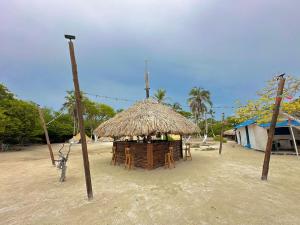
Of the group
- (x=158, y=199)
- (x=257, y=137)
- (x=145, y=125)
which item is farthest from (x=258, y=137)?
(x=158, y=199)

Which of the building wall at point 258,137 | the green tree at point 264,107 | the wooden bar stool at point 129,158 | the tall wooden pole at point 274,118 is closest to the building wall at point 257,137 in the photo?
the building wall at point 258,137

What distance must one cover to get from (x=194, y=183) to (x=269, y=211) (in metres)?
2.68

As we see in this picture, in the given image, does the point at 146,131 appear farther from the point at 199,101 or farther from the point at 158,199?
the point at 199,101

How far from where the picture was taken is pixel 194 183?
260 inches

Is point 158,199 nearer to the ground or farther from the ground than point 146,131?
nearer to the ground

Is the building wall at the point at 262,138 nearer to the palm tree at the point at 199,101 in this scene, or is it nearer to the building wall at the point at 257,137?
the building wall at the point at 257,137

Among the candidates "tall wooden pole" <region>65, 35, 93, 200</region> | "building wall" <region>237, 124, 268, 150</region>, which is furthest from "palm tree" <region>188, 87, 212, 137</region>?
"tall wooden pole" <region>65, 35, 93, 200</region>

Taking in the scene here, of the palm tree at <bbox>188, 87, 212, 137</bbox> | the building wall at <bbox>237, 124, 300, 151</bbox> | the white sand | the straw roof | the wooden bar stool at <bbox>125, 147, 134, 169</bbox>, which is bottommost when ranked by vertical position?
the white sand

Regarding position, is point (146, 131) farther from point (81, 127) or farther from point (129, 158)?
point (81, 127)

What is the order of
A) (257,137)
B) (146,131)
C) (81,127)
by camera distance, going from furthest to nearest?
(257,137) < (146,131) < (81,127)

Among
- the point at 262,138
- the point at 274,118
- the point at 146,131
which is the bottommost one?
the point at 262,138

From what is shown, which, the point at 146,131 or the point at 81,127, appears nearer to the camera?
the point at 81,127

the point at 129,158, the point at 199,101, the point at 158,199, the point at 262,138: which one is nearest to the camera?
the point at 158,199

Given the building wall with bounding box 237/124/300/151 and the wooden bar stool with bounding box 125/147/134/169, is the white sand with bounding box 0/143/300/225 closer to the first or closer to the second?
the wooden bar stool with bounding box 125/147/134/169
